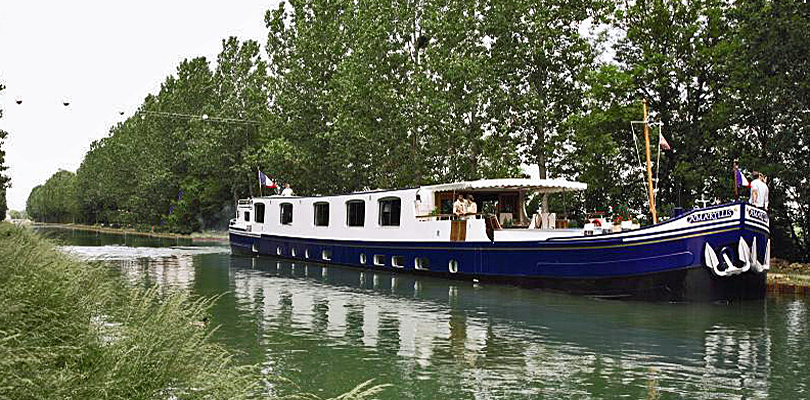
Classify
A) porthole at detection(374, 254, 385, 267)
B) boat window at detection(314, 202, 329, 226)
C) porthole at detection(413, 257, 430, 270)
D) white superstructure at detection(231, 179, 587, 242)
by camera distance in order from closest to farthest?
white superstructure at detection(231, 179, 587, 242) < porthole at detection(413, 257, 430, 270) < porthole at detection(374, 254, 385, 267) < boat window at detection(314, 202, 329, 226)

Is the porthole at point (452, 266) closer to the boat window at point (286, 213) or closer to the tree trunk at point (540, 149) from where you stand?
the tree trunk at point (540, 149)

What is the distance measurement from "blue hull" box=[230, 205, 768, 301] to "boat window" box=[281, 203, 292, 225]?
13.6 metres

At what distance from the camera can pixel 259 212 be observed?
148ft

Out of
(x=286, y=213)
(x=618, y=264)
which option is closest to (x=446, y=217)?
(x=618, y=264)

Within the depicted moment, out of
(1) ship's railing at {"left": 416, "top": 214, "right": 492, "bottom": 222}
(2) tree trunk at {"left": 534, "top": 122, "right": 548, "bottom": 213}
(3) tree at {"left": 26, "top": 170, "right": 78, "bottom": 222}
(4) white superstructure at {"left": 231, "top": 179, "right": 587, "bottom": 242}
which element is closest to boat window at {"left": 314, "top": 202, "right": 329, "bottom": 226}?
(4) white superstructure at {"left": 231, "top": 179, "right": 587, "bottom": 242}

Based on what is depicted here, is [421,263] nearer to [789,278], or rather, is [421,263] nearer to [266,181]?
[789,278]

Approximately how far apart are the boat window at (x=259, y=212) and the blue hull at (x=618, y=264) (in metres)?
17.1

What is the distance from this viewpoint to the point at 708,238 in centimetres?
2138

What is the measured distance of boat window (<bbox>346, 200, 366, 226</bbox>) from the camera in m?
35.6

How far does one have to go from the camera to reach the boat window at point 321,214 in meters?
38.5

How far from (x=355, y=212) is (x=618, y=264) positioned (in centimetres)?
1595

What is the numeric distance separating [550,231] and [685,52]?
49.3 feet

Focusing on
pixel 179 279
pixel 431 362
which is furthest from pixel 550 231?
pixel 179 279

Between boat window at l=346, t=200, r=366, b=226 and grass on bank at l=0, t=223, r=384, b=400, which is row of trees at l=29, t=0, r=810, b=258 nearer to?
boat window at l=346, t=200, r=366, b=226
